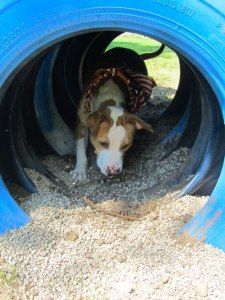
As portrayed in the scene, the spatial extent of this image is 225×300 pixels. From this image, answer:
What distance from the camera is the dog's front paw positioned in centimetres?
384

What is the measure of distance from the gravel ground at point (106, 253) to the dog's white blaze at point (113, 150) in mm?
427

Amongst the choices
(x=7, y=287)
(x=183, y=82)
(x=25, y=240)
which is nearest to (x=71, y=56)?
(x=183, y=82)

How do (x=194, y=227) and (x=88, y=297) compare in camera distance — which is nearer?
(x=88, y=297)

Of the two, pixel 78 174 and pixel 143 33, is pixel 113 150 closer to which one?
pixel 78 174

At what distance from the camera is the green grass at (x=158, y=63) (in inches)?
271

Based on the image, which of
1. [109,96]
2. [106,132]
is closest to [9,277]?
[106,132]

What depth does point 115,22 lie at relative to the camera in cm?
236

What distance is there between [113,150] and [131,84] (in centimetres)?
86

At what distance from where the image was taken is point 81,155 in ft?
13.4

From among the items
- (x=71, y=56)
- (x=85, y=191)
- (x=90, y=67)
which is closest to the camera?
(x=85, y=191)

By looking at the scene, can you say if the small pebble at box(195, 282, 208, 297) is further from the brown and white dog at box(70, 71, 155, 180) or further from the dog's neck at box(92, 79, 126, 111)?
the dog's neck at box(92, 79, 126, 111)

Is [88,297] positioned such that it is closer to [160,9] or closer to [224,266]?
[224,266]

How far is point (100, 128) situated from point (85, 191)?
1.70 ft

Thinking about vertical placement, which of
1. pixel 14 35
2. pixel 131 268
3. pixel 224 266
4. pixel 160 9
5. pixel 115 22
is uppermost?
pixel 160 9
